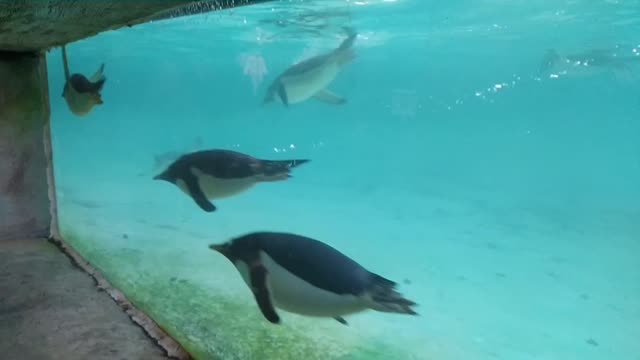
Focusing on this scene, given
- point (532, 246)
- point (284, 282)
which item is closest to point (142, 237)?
point (284, 282)

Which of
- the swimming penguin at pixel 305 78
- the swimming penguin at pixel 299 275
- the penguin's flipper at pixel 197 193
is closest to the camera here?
Answer: the swimming penguin at pixel 299 275

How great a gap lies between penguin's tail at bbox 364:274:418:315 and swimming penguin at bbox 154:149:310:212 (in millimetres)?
1107

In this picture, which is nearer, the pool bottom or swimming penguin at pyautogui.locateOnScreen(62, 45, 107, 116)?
the pool bottom

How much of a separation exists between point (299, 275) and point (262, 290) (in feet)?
0.78

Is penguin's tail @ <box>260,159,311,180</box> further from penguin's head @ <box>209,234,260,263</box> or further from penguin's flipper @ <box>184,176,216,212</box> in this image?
penguin's flipper @ <box>184,176,216,212</box>

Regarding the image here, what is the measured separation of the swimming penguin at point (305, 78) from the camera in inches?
232

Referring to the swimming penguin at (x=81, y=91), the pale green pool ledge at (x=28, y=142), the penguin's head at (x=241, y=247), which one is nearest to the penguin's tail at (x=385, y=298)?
the penguin's head at (x=241, y=247)

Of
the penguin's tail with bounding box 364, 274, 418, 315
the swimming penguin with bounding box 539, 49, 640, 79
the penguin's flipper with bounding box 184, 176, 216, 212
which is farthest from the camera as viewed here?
the swimming penguin with bounding box 539, 49, 640, 79

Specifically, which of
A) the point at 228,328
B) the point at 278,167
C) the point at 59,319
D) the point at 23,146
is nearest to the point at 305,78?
the point at 278,167

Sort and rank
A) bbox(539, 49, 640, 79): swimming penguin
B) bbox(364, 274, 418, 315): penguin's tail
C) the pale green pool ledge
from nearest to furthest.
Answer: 1. bbox(364, 274, 418, 315): penguin's tail
2. the pale green pool ledge
3. bbox(539, 49, 640, 79): swimming penguin

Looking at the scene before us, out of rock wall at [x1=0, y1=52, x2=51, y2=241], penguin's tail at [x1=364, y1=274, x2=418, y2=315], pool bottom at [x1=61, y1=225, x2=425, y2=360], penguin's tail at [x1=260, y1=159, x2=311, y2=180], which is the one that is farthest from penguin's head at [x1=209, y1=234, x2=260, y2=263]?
rock wall at [x1=0, y1=52, x2=51, y2=241]

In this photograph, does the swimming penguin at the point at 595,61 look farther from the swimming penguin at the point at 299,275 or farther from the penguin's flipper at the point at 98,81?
the swimming penguin at the point at 299,275

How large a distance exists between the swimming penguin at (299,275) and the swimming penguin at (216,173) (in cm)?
56

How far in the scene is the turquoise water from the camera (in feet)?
16.5
